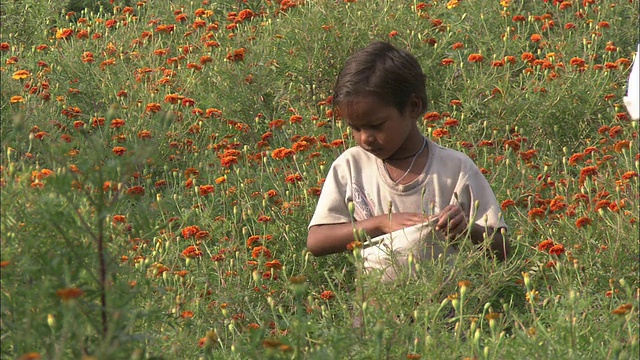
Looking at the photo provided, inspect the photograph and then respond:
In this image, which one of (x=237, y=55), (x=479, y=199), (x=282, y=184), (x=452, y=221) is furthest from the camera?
(x=237, y=55)

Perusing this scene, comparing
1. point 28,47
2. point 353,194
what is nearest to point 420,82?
point 353,194

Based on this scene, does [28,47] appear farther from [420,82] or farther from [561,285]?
[561,285]

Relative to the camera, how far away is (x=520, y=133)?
4.87 m

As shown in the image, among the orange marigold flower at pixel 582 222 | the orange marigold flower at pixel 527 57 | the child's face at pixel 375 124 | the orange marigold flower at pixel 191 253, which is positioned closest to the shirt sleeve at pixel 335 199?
the child's face at pixel 375 124

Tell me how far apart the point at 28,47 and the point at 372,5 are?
7.49ft

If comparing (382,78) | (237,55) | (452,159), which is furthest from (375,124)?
(237,55)

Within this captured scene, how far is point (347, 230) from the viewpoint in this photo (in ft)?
11.6

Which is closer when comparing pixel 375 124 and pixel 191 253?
pixel 375 124

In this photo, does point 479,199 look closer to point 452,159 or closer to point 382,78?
point 452,159

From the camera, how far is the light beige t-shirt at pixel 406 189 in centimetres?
352

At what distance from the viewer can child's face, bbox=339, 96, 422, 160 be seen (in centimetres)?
344

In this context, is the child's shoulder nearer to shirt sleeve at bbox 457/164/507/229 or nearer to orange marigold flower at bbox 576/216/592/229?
shirt sleeve at bbox 457/164/507/229

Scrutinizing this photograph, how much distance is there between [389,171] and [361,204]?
141mm

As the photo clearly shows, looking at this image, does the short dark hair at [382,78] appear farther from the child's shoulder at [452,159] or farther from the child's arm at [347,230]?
the child's arm at [347,230]
